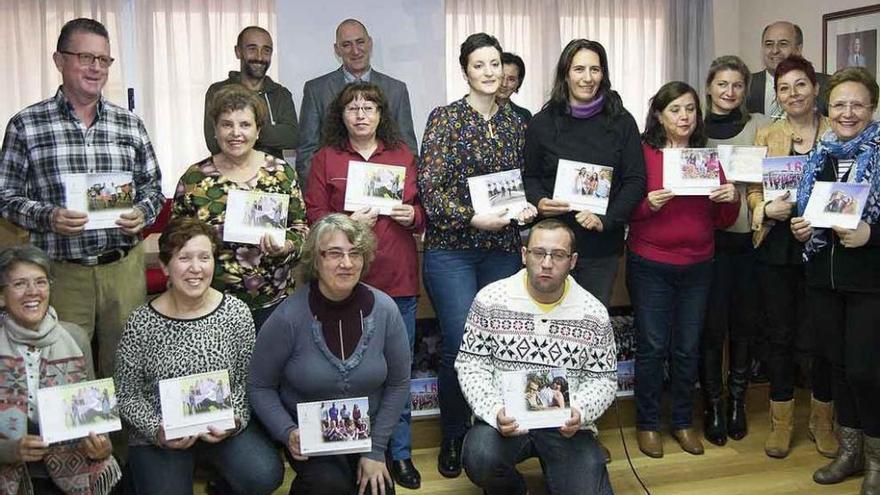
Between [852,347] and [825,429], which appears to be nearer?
Result: [852,347]

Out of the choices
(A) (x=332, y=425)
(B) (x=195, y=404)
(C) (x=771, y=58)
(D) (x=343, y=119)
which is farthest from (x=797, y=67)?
(B) (x=195, y=404)

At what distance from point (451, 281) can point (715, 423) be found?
1523 millimetres

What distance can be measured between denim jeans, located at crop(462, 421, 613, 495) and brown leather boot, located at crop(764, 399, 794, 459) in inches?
48.1

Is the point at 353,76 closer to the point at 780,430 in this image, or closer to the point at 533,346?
the point at 533,346

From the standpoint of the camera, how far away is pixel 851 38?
16.9 feet

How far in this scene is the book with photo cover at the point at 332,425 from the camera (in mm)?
2635

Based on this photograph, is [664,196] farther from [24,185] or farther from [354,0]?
[354,0]

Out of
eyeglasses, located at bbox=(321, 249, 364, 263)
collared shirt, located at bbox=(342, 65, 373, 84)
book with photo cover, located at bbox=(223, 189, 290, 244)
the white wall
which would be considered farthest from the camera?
the white wall

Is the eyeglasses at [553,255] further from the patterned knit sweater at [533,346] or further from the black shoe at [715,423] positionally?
the black shoe at [715,423]

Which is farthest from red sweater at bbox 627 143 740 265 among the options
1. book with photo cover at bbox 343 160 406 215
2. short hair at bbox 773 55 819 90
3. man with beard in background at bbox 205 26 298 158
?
Answer: man with beard in background at bbox 205 26 298 158

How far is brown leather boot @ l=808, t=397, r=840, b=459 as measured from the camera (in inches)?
148

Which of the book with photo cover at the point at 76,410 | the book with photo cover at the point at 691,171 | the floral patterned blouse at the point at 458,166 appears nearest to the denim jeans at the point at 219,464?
the book with photo cover at the point at 76,410

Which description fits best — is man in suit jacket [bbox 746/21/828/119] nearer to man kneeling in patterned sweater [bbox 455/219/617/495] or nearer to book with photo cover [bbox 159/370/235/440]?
man kneeling in patterned sweater [bbox 455/219/617/495]

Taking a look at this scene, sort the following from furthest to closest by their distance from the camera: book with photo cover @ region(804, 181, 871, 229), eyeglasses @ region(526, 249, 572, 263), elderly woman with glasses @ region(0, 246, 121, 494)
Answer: book with photo cover @ region(804, 181, 871, 229)
eyeglasses @ region(526, 249, 572, 263)
elderly woman with glasses @ region(0, 246, 121, 494)
